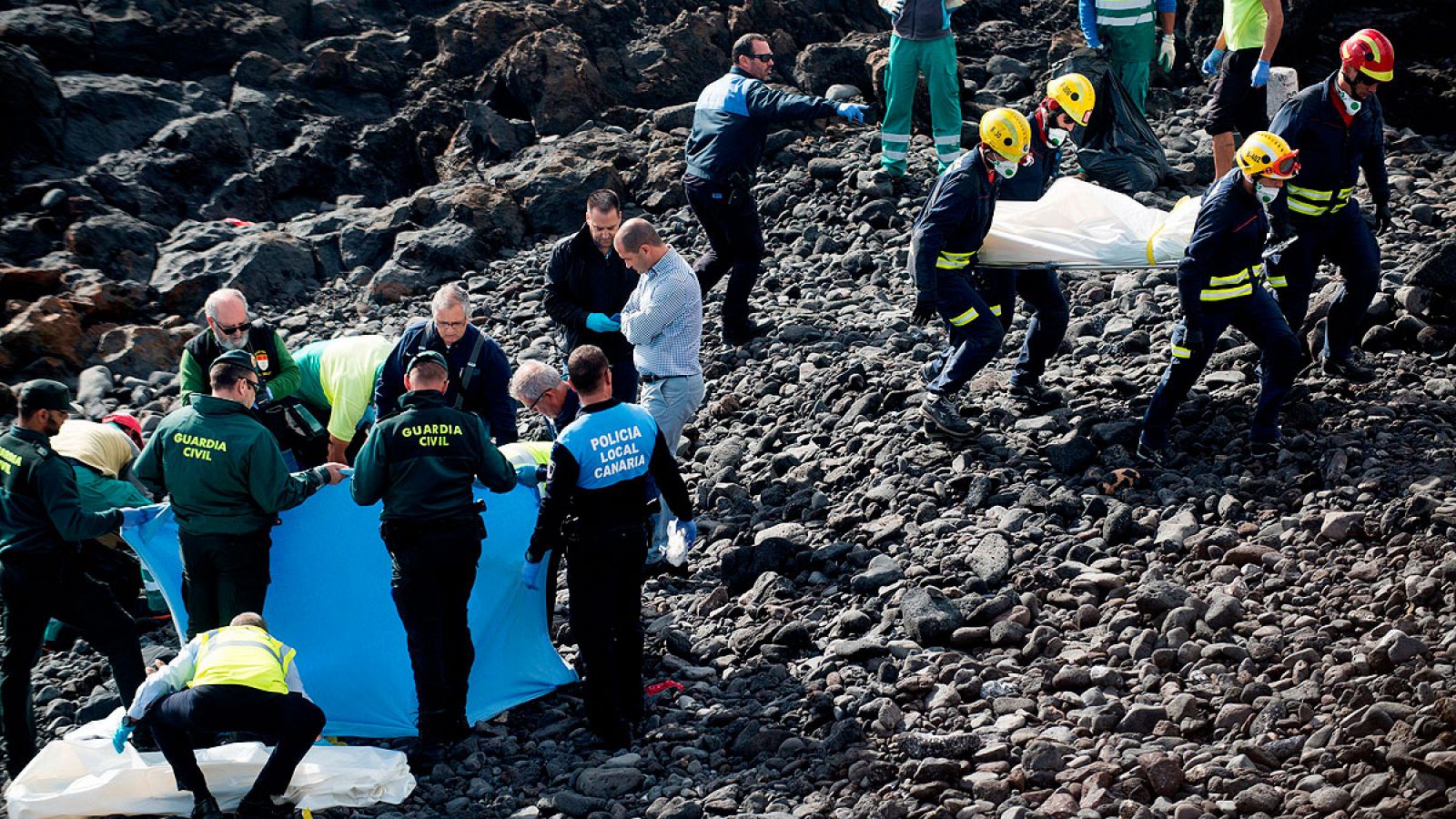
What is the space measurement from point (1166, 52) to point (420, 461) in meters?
10.7

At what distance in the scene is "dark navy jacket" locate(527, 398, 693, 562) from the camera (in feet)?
21.5

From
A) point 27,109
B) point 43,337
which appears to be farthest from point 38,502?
point 27,109

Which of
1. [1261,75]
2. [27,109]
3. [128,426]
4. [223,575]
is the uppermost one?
[27,109]

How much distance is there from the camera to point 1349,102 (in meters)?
8.66

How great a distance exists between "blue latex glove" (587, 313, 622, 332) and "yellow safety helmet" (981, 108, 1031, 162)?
7.79ft

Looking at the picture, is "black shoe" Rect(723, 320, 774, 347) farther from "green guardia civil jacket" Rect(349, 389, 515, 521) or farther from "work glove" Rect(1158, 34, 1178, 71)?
"work glove" Rect(1158, 34, 1178, 71)

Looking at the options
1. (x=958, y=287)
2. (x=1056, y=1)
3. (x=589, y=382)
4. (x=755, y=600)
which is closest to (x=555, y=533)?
(x=589, y=382)

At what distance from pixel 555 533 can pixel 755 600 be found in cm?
169

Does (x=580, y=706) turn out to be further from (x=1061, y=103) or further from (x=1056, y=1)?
(x=1056, y=1)

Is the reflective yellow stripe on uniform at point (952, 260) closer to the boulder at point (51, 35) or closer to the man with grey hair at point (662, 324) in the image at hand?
the man with grey hair at point (662, 324)

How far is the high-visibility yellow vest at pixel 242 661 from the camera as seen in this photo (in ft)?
19.7

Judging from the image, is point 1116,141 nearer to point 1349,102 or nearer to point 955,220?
point 1349,102

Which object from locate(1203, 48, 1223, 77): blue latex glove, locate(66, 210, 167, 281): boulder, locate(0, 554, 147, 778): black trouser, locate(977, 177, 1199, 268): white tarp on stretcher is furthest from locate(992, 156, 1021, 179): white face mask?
locate(66, 210, 167, 281): boulder

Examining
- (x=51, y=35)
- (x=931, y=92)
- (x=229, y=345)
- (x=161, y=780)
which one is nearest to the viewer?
(x=161, y=780)
